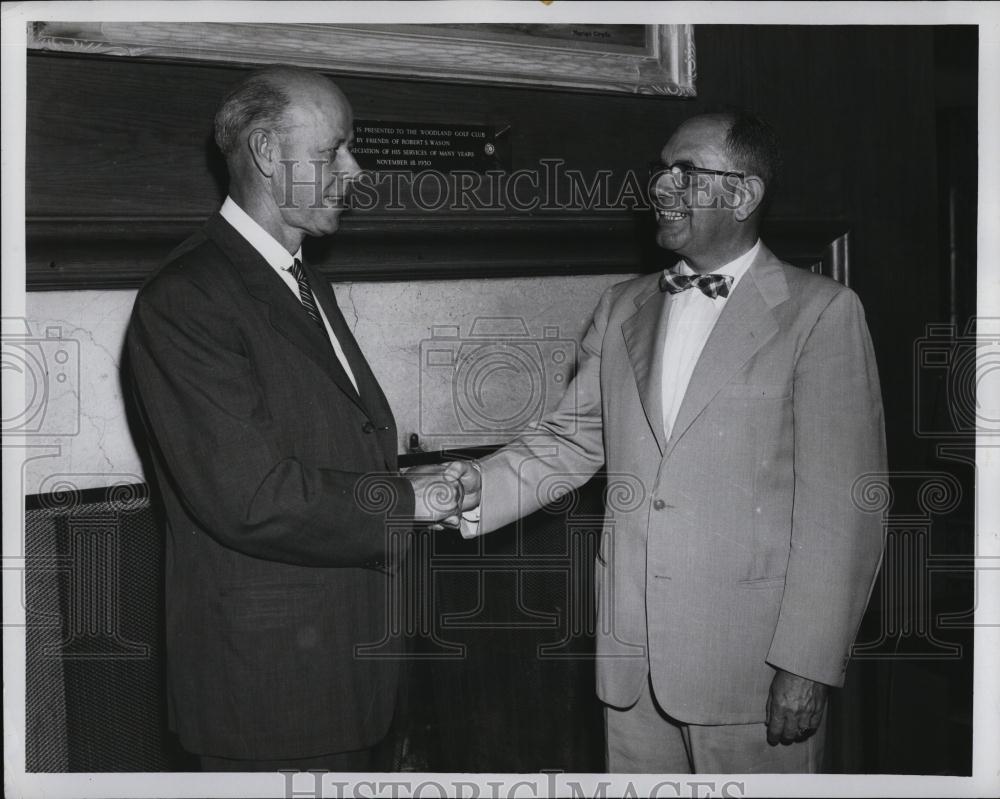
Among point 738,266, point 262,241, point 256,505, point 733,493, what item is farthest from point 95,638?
point 738,266

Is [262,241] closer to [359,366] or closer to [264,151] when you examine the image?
[264,151]

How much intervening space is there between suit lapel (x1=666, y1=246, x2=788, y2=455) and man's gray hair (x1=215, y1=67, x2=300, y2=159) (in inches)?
40.5

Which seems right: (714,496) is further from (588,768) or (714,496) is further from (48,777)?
(48,777)

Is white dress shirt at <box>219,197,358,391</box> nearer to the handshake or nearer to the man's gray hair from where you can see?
the man's gray hair

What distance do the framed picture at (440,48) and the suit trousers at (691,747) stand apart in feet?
5.01

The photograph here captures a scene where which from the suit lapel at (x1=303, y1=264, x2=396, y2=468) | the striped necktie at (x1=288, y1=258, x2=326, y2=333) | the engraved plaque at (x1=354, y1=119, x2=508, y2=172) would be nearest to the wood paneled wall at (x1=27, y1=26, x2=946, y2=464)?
the engraved plaque at (x1=354, y1=119, x2=508, y2=172)

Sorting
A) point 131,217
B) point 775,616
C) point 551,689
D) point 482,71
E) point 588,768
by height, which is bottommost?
point 588,768

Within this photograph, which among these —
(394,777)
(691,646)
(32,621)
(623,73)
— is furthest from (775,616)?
(32,621)

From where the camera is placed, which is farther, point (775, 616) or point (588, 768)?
point (588, 768)

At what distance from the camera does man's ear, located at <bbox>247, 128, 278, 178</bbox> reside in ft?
6.60

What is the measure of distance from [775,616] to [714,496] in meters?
0.29

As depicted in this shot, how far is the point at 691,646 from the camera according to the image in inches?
80.3

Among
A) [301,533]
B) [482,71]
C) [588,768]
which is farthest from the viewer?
[588,768]

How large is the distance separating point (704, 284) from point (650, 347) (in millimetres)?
181
